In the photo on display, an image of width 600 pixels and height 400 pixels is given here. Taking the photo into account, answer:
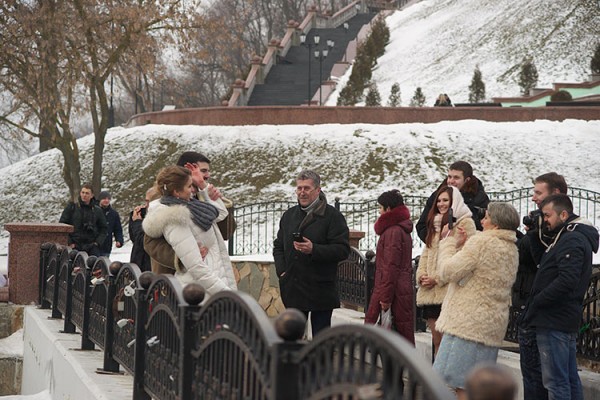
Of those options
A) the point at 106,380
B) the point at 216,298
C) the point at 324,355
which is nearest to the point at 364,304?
the point at 106,380

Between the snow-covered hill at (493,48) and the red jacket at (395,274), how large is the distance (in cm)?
4365

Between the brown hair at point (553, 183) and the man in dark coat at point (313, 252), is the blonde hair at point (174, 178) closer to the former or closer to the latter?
the man in dark coat at point (313, 252)

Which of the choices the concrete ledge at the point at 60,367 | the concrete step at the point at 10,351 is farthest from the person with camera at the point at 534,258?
the concrete step at the point at 10,351

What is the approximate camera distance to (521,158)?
109 feet

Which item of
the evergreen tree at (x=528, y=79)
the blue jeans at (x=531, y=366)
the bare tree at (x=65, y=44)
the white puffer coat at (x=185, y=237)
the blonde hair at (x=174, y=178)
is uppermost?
the evergreen tree at (x=528, y=79)

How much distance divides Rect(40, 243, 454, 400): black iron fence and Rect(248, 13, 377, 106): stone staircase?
123 ft

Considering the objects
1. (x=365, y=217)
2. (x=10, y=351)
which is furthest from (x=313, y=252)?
(x=365, y=217)

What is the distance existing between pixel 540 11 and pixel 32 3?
3755 centimetres

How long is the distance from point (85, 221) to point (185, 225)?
27.9ft

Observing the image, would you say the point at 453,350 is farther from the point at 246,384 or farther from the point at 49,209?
the point at 49,209

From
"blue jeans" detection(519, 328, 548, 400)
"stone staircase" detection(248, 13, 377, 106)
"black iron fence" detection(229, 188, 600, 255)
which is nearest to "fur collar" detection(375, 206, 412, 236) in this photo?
"blue jeans" detection(519, 328, 548, 400)

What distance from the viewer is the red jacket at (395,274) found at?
27.9ft

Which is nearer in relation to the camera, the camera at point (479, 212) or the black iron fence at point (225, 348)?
the black iron fence at point (225, 348)

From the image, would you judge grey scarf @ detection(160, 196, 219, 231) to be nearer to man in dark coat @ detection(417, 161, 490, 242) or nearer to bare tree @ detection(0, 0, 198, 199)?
man in dark coat @ detection(417, 161, 490, 242)
